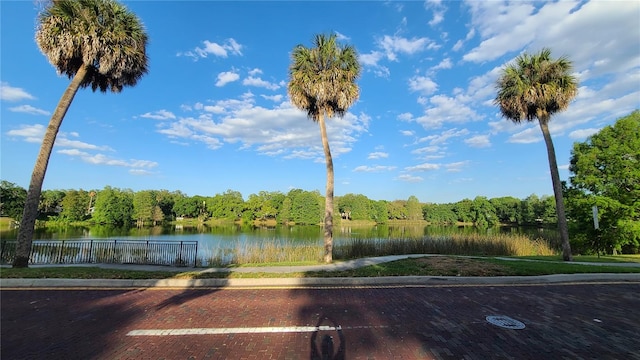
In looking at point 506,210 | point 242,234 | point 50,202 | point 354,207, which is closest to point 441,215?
point 506,210

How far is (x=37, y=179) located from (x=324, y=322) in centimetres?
1218

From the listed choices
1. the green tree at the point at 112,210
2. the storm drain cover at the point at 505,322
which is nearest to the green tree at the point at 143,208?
the green tree at the point at 112,210

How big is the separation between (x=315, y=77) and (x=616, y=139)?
916 inches

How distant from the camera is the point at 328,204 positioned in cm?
1407

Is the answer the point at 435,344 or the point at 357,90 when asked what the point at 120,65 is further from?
the point at 435,344

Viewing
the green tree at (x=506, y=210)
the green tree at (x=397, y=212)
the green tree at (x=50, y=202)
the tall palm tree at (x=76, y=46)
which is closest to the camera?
the tall palm tree at (x=76, y=46)

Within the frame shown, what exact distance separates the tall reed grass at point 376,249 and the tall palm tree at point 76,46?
6.76 metres

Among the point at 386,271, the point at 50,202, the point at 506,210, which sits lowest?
the point at 386,271

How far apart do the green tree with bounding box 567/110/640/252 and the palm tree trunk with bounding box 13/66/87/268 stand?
30.1 meters

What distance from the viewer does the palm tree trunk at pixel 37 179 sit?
36.6 ft

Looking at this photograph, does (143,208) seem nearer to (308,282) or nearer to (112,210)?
(112,210)

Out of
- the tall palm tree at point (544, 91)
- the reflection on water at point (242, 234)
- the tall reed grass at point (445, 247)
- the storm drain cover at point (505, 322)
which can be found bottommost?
the reflection on water at point (242, 234)

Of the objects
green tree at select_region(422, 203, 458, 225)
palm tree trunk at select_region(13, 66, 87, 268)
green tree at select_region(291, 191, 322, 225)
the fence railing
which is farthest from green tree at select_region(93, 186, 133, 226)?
green tree at select_region(422, 203, 458, 225)

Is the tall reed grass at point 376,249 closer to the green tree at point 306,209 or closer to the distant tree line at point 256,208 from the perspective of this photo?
the distant tree line at point 256,208
